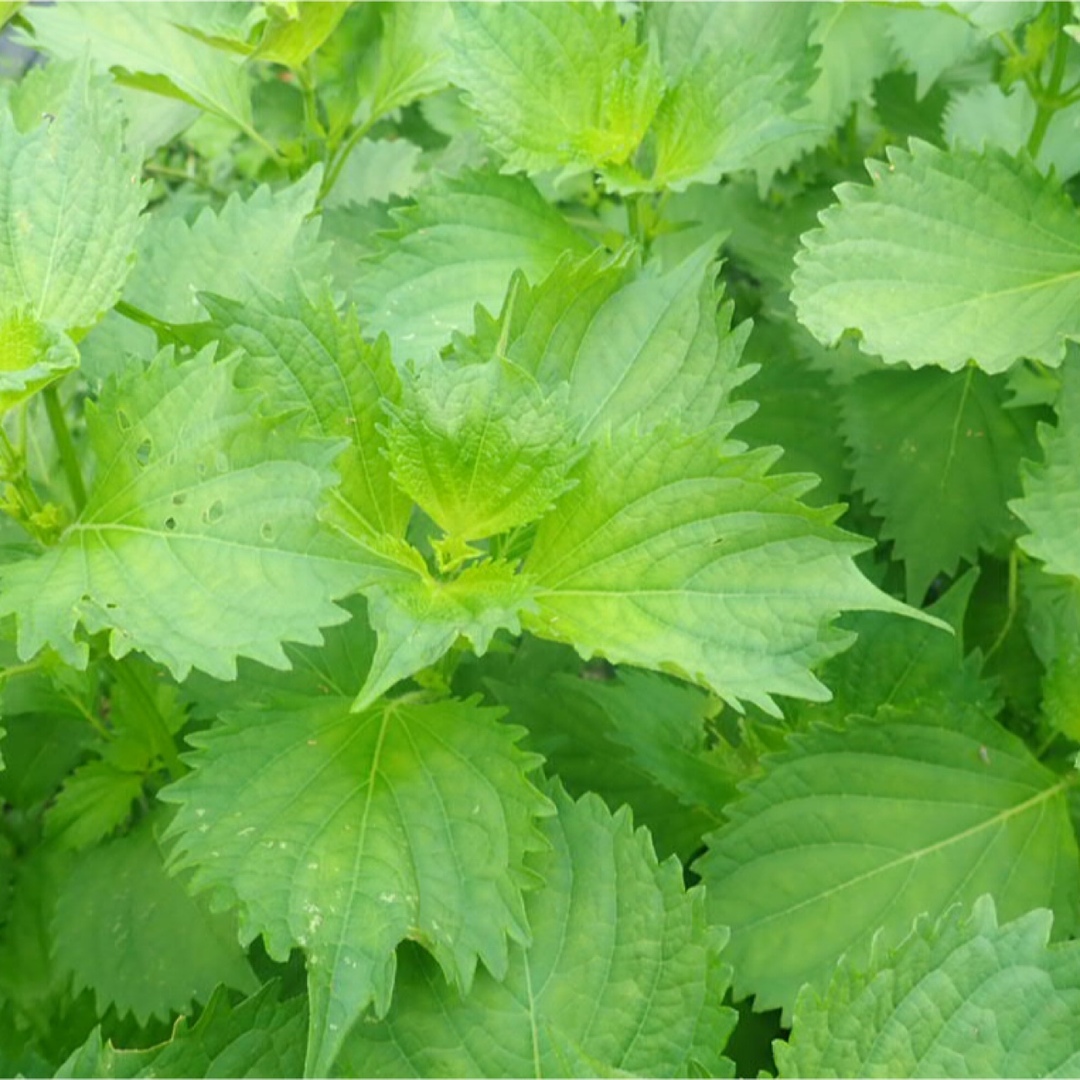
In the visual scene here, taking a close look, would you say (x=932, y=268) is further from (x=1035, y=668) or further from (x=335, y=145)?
(x=335, y=145)

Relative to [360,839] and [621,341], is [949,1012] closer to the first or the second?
[360,839]

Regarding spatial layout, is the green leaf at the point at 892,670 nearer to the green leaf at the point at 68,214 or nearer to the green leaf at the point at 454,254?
the green leaf at the point at 454,254

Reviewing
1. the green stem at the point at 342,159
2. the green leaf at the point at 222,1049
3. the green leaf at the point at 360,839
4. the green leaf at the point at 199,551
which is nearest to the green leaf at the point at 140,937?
the green leaf at the point at 222,1049

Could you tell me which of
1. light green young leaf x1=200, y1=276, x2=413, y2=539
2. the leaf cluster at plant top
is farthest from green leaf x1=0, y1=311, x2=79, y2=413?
light green young leaf x1=200, y1=276, x2=413, y2=539

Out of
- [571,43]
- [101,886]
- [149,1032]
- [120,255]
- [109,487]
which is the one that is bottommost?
[149,1032]

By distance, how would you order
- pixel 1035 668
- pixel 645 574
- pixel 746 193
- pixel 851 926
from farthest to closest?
1. pixel 746 193
2. pixel 1035 668
3. pixel 851 926
4. pixel 645 574

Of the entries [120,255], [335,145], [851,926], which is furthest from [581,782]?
[335,145]
